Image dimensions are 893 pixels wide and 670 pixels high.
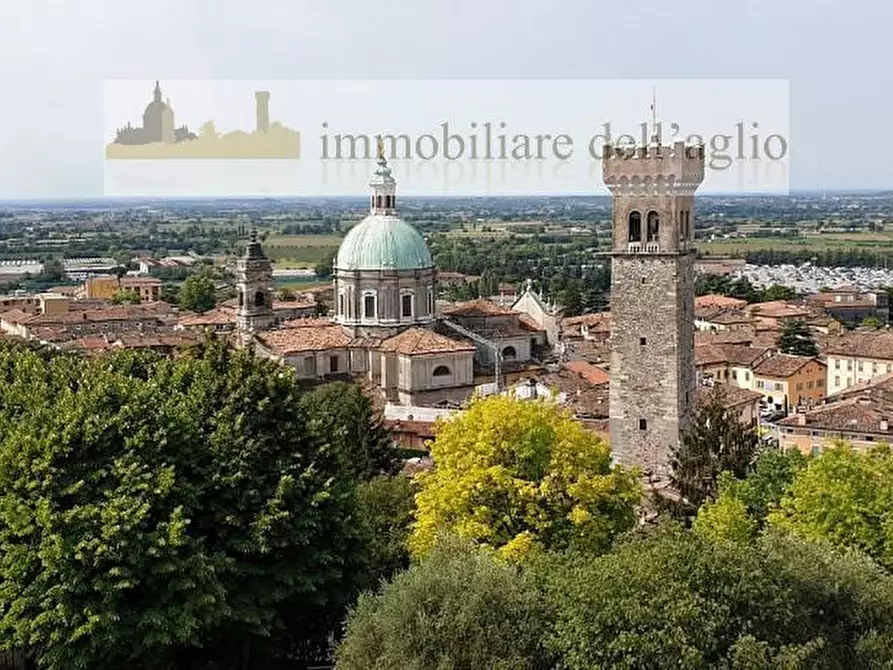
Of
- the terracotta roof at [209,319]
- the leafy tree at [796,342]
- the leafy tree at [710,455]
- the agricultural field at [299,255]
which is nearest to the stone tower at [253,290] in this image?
the terracotta roof at [209,319]

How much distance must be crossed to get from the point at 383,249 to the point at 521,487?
89.3ft

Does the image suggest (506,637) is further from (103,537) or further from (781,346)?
(781,346)

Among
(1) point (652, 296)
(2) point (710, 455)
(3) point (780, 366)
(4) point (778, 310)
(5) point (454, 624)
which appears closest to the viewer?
(5) point (454, 624)

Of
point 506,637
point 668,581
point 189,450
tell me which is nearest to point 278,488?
point 189,450

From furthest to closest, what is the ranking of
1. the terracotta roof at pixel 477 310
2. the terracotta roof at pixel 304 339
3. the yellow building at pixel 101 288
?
the yellow building at pixel 101 288 → the terracotta roof at pixel 477 310 → the terracotta roof at pixel 304 339

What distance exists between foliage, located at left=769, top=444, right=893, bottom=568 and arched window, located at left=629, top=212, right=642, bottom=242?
33.5ft

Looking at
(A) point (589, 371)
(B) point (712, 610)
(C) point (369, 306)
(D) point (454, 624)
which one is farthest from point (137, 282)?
(B) point (712, 610)

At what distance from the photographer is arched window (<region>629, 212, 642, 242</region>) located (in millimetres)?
31719

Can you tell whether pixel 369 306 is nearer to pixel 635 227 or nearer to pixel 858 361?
pixel 635 227

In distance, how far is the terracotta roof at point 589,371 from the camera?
50500 millimetres

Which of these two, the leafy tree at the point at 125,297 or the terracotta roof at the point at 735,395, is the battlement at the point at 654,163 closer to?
the terracotta roof at the point at 735,395

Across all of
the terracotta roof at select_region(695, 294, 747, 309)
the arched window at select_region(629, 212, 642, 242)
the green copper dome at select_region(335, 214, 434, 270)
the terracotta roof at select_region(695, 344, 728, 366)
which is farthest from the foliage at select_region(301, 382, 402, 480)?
the terracotta roof at select_region(695, 294, 747, 309)

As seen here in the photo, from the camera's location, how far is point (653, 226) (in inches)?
1246

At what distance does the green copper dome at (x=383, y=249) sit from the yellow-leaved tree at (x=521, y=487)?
2530 centimetres
